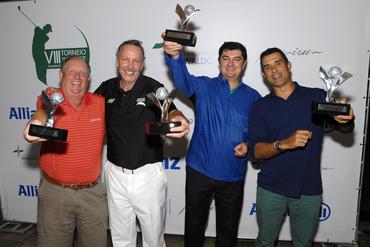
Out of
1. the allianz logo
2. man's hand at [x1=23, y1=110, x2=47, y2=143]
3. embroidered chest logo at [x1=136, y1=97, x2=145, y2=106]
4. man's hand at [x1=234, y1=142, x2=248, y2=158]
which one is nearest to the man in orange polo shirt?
man's hand at [x1=23, y1=110, x2=47, y2=143]

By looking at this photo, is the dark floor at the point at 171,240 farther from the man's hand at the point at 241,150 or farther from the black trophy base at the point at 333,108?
the black trophy base at the point at 333,108

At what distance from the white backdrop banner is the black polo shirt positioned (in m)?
0.94

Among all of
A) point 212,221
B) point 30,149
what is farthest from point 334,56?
point 30,149

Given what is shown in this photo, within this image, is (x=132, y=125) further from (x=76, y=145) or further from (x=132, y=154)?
(x=76, y=145)

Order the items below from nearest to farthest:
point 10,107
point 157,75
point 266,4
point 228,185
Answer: point 228,185, point 266,4, point 157,75, point 10,107

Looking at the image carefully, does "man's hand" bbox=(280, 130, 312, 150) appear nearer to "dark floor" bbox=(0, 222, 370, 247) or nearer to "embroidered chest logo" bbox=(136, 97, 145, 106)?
"embroidered chest logo" bbox=(136, 97, 145, 106)

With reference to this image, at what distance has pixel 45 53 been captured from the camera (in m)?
3.10

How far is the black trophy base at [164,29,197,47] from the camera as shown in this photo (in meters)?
1.77

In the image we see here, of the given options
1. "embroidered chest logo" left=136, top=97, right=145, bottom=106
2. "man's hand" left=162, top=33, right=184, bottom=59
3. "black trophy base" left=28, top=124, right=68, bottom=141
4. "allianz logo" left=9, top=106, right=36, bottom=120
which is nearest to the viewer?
"black trophy base" left=28, top=124, right=68, bottom=141

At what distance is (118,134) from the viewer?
6.68ft

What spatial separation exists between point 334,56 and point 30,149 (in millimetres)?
3354

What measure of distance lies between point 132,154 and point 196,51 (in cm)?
136

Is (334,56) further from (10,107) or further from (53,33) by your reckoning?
(10,107)

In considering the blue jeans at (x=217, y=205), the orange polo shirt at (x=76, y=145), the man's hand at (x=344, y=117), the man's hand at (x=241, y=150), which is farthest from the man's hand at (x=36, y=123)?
the man's hand at (x=344, y=117)
